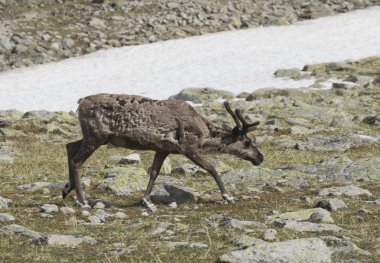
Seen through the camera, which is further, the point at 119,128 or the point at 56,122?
the point at 56,122

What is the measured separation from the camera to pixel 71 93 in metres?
47.4

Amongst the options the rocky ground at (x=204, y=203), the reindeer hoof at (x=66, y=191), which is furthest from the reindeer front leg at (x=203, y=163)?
the reindeer hoof at (x=66, y=191)

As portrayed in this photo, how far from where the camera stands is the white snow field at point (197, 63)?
47.6 m

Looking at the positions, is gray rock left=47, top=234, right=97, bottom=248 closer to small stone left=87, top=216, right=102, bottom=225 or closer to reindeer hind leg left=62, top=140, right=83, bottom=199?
small stone left=87, top=216, right=102, bottom=225

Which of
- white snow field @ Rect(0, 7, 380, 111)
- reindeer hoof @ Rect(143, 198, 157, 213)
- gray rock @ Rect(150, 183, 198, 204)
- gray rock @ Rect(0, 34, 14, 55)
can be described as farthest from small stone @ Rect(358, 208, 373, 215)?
gray rock @ Rect(0, 34, 14, 55)

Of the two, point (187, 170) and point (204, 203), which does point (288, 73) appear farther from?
point (204, 203)

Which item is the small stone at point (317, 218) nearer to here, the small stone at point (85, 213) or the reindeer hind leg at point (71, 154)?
the small stone at point (85, 213)

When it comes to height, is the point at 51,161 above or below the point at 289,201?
below

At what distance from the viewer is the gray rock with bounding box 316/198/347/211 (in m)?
14.4

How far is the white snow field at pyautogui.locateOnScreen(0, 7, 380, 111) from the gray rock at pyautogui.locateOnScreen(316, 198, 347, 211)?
3122 cm

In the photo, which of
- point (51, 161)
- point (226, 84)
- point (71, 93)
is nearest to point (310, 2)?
point (226, 84)

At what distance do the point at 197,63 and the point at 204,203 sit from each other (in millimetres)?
38375

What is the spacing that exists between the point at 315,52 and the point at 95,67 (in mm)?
16946

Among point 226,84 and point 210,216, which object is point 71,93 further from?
point 210,216
